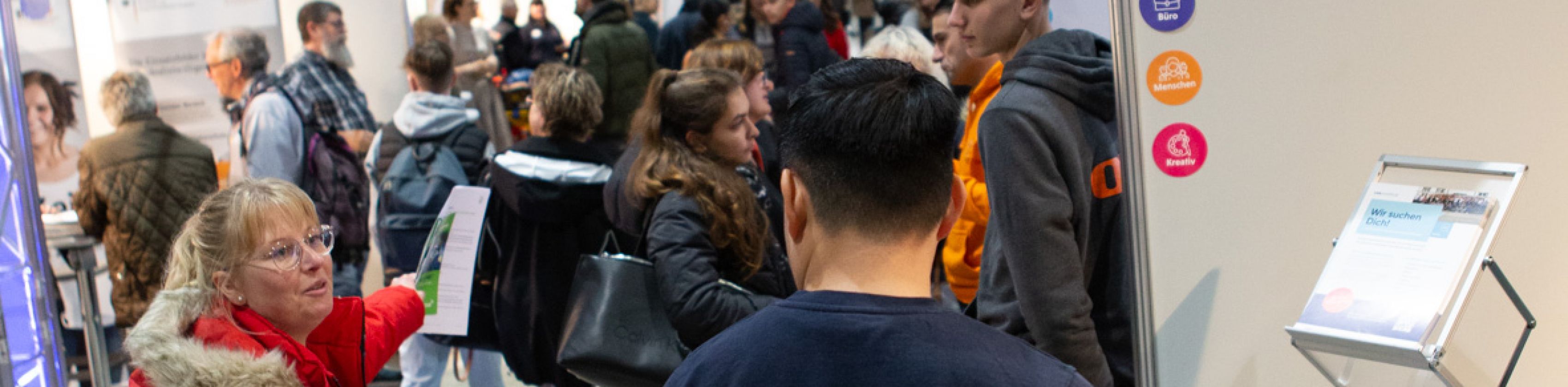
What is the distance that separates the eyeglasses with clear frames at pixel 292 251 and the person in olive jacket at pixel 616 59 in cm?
352

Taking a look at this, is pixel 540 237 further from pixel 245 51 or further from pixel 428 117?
pixel 245 51

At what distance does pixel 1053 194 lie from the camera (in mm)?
2213

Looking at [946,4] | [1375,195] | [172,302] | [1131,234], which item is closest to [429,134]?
[946,4]

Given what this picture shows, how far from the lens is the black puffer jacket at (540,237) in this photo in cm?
382

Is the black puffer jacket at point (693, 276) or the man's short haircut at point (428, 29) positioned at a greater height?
the man's short haircut at point (428, 29)

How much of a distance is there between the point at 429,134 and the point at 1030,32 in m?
2.67

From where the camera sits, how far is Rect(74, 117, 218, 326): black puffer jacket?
13.8 feet

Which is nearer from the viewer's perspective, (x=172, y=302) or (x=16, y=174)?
(x=172, y=302)

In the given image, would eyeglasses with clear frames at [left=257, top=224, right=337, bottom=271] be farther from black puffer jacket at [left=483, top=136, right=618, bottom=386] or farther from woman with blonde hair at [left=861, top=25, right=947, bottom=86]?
woman with blonde hair at [left=861, top=25, right=947, bottom=86]

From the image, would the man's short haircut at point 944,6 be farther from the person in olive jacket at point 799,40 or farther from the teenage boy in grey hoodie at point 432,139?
the teenage boy in grey hoodie at point 432,139

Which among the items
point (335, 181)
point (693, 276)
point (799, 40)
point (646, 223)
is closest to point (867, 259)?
point (693, 276)

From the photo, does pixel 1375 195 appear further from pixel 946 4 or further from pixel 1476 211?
pixel 946 4

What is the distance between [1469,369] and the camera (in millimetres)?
2348

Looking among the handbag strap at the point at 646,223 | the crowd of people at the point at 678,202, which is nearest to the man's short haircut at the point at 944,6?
the crowd of people at the point at 678,202
